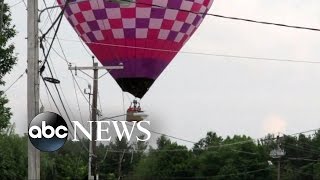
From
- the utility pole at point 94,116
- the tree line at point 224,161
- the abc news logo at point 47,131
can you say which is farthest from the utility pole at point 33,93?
the tree line at point 224,161

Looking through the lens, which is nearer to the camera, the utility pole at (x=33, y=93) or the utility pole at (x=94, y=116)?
the utility pole at (x=33, y=93)

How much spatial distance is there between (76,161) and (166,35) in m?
48.0

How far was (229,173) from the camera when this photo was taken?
340 feet

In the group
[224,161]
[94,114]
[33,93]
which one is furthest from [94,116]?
[224,161]

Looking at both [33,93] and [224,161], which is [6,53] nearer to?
[33,93]

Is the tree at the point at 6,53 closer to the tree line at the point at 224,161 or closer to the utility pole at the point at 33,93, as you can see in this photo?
the utility pole at the point at 33,93

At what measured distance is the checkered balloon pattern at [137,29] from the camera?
2362 centimetres

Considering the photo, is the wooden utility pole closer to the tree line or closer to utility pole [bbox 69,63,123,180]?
utility pole [bbox 69,63,123,180]

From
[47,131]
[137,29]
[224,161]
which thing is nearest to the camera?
[47,131]

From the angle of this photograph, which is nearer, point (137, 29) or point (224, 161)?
point (137, 29)

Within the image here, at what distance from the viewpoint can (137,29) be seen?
23.9 meters

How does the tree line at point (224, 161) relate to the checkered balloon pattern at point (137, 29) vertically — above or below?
below

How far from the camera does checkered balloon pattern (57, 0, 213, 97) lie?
23625 mm

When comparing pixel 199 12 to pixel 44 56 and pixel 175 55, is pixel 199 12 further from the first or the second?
pixel 44 56
